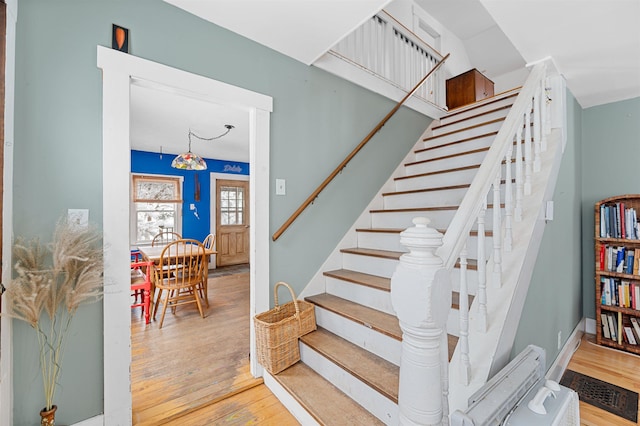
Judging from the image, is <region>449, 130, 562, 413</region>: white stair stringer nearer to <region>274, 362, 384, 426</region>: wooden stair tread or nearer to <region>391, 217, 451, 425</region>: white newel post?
<region>391, 217, 451, 425</region>: white newel post

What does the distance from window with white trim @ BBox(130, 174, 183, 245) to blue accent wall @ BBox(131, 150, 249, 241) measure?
0.37ft

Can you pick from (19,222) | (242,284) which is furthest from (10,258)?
(242,284)

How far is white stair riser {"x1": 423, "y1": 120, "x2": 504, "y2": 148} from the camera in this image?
8.96 feet

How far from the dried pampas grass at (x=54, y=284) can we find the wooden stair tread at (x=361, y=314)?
136cm

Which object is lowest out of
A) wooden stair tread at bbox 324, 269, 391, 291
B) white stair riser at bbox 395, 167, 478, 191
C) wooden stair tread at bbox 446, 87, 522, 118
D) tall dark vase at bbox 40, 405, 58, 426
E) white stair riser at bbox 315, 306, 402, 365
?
tall dark vase at bbox 40, 405, 58, 426

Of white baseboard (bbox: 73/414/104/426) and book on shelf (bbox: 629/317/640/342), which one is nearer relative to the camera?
white baseboard (bbox: 73/414/104/426)

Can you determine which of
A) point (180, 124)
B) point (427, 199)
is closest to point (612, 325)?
point (427, 199)

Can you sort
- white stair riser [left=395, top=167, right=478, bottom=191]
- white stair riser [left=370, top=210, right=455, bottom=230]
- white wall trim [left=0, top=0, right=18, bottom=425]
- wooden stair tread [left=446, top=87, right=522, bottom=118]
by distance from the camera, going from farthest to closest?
wooden stair tread [left=446, top=87, right=522, bottom=118], white stair riser [left=395, top=167, right=478, bottom=191], white stair riser [left=370, top=210, right=455, bottom=230], white wall trim [left=0, top=0, right=18, bottom=425]

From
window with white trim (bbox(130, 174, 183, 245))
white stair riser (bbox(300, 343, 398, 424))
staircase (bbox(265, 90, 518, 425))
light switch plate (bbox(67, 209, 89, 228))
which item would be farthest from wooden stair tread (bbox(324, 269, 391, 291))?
window with white trim (bbox(130, 174, 183, 245))

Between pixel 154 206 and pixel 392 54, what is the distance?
200 inches

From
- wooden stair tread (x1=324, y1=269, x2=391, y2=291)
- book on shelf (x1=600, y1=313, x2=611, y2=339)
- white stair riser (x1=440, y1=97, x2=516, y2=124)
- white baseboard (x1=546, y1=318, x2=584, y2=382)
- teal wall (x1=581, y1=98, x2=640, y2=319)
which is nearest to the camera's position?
wooden stair tread (x1=324, y1=269, x2=391, y2=291)

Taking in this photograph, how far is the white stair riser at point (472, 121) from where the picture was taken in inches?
115

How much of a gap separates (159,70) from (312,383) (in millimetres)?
2046

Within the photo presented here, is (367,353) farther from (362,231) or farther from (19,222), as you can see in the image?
(19,222)
